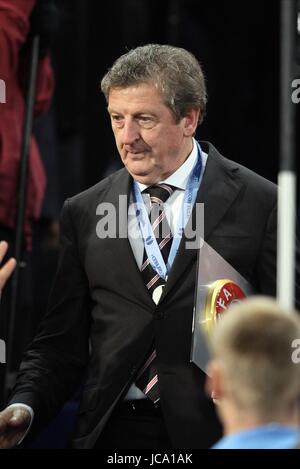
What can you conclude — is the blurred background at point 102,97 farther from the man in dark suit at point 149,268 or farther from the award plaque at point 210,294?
the award plaque at point 210,294

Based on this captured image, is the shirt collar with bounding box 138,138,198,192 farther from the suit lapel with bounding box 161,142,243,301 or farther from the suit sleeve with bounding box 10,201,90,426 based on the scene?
the suit sleeve with bounding box 10,201,90,426

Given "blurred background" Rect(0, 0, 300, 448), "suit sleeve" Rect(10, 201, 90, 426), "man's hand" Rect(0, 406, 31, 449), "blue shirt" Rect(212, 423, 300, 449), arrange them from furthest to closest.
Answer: "blurred background" Rect(0, 0, 300, 448), "suit sleeve" Rect(10, 201, 90, 426), "man's hand" Rect(0, 406, 31, 449), "blue shirt" Rect(212, 423, 300, 449)

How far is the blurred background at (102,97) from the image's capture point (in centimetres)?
555

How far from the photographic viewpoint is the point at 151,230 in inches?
136

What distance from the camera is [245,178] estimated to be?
357 cm

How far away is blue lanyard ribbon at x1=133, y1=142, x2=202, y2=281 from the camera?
11.3 feet

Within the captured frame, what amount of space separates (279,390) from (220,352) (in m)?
0.15

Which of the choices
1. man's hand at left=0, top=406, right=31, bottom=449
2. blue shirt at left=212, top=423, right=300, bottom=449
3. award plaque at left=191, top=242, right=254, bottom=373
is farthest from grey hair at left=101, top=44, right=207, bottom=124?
blue shirt at left=212, top=423, right=300, bottom=449

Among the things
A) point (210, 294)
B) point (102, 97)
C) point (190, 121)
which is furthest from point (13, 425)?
point (102, 97)

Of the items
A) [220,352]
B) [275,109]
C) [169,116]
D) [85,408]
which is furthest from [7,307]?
[275,109]

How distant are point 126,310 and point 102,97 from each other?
2900 millimetres

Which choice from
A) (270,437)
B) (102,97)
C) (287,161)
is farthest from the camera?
(102,97)

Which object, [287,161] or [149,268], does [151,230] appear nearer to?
[149,268]

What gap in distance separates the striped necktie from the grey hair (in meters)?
0.24
